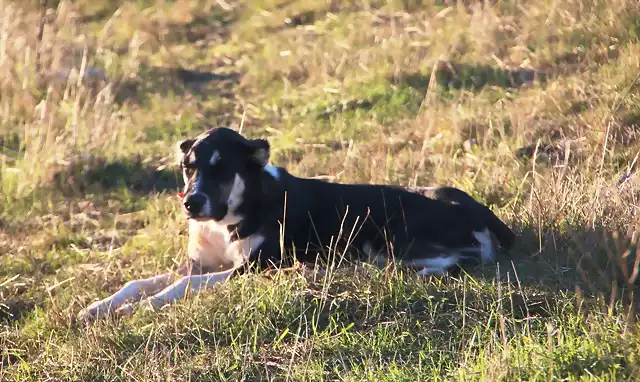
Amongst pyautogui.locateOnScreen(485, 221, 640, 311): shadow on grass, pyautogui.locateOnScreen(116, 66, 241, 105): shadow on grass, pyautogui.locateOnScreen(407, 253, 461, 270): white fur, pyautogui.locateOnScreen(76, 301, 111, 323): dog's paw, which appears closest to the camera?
pyautogui.locateOnScreen(485, 221, 640, 311): shadow on grass

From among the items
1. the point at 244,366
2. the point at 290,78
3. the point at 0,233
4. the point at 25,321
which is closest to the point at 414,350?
the point at 244,366

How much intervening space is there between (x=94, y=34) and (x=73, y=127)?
4.17 meters

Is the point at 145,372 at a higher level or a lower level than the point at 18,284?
higher

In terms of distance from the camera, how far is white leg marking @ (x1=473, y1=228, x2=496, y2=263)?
19.5 feet

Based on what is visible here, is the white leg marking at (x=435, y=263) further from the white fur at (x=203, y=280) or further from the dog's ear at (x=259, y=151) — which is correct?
the dog's ear at (x=259, y=151)

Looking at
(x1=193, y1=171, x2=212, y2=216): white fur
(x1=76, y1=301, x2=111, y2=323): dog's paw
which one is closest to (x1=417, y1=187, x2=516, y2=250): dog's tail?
(x1=193, y1=171, x2=212, y2=216): white fur

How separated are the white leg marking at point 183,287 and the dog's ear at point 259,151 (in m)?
0.73

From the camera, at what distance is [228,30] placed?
484 inches

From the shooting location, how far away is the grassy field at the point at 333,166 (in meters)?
4.95

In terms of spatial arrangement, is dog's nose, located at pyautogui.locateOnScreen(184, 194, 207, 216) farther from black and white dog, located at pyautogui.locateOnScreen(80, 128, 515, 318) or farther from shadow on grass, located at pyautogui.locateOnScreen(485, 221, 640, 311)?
shadow on grass, located at pyautogui.locateOnScreen(485, 221, 640, 311)

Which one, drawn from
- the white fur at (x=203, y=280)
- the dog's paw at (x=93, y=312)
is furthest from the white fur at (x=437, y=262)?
the dog's paw at (x=93, y=312)

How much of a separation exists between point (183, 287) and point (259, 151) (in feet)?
3.27

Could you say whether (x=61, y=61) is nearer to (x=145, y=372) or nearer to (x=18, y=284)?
(x=18, y=284)

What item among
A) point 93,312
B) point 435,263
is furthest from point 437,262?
point 93,312
